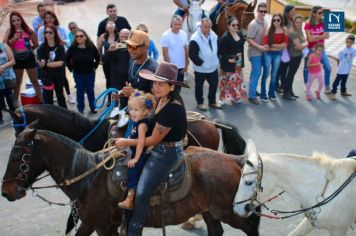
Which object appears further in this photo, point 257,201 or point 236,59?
point 236,59

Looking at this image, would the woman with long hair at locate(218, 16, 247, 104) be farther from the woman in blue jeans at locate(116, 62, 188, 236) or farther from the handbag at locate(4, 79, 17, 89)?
the woman in blue jeans at locate(116, 62, 188, 236)

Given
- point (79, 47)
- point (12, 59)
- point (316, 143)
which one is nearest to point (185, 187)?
point (316, 143)

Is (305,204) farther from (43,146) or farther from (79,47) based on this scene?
(79,47)

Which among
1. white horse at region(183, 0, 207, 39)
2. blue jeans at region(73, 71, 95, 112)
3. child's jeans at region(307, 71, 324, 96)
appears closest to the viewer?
blue jeans at region(73, 71, 95, 112)

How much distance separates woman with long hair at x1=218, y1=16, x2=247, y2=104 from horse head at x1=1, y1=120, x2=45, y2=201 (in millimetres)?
6335

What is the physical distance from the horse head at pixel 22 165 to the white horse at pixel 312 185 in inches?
79.1

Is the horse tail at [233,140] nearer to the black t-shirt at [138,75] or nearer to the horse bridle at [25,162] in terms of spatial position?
the black t-shirt at [138,75]

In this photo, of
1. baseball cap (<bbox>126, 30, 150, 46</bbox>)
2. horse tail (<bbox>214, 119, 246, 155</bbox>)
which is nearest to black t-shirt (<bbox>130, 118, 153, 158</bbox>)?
baseball cap (<bbox>126, 30, 150, 46</bbox>)

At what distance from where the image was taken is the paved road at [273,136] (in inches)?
228

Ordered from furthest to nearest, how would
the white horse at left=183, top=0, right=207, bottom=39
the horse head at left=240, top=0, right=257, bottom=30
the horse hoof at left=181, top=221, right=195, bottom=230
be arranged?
the horse head at left=240, top=0, right=257, bottom=30, the white horse at left=183, top=0, right=207, bottom=39, the horse hoof at left=181, top=221, right=195, bottom=230

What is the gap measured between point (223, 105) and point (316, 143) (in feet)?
8.28

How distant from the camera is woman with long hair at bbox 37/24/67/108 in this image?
8969mm

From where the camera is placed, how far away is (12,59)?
9.11m

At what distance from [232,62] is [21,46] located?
4.63 meters
